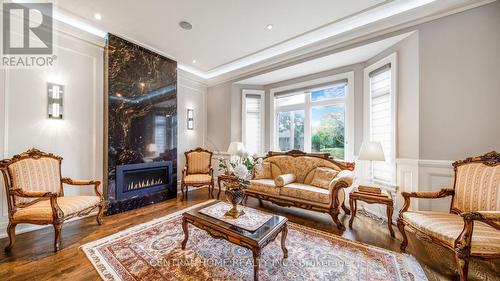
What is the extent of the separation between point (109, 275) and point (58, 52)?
11.1 ft

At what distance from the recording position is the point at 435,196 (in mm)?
2252

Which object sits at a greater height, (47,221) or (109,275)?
(47,221)

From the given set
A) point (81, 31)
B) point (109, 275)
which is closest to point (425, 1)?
point (109, 275)

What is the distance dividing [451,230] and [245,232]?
1.93 m

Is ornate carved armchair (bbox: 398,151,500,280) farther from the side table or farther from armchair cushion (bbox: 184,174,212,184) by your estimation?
armchair cushion (bbox: 184,174,212,184)

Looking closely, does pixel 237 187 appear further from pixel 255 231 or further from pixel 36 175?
pixel 36 175

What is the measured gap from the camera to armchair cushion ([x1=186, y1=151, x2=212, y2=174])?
15.3 feet

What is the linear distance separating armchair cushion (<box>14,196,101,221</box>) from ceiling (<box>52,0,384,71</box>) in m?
2.73

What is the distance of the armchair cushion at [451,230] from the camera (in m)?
1.54

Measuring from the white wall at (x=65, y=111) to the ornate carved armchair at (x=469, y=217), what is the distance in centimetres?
479

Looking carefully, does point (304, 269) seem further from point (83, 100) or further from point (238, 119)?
point (83, 100)

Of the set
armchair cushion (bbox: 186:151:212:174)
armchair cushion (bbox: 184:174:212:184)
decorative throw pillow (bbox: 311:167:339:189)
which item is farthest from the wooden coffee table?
armchair cushion (bbox: 186:151:212:174)

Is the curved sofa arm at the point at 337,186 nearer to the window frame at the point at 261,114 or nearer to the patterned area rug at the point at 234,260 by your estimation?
the patterned area rug at the point at 234,260

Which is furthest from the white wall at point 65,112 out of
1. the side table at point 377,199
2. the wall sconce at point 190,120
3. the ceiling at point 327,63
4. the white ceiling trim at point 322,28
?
the side table at point 377,199
